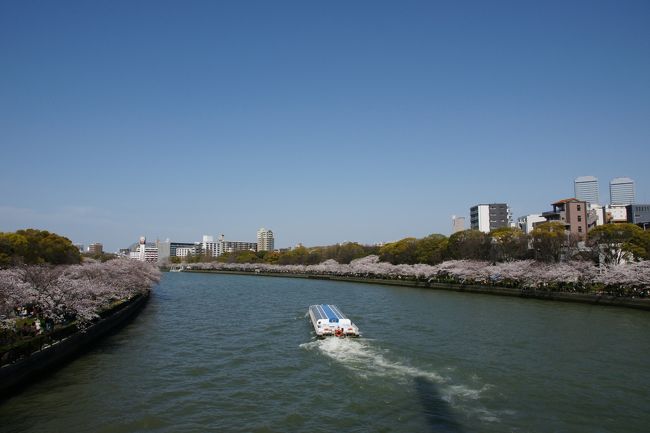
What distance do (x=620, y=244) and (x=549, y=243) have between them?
7.23m

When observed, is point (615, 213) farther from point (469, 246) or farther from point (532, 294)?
point (532, 294)

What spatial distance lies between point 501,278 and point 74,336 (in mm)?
44736

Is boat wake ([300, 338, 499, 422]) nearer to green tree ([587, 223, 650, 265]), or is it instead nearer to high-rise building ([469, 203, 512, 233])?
green tree ([587, 223, 650, 265])

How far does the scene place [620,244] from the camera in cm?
4728

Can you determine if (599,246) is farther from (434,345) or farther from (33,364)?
(33,364)

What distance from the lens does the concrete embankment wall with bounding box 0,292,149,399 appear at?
49.5 ft

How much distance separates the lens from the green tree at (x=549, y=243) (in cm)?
5269

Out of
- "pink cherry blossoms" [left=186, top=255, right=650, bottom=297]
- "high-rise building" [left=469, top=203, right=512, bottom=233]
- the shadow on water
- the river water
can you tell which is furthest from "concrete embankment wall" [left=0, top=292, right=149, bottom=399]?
"high-rise building" [left=469, top=203, right=512, bottom=233]

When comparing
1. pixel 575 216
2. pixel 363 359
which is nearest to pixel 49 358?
pixel 363 359

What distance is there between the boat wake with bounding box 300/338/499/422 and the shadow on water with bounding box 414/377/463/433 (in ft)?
0.76

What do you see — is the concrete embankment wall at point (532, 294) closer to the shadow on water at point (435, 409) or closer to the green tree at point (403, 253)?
the green tree at point (403, 253)

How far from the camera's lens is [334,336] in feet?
80.4

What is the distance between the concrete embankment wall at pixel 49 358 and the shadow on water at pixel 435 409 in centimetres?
1332

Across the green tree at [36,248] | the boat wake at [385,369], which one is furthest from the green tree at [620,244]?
the green tree at [36,248]
